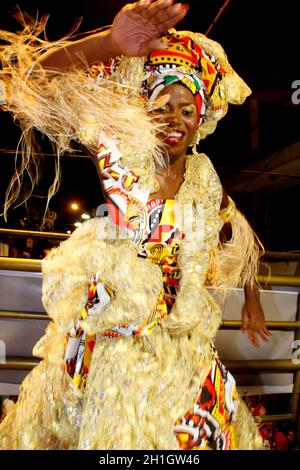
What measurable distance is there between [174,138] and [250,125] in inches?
85.3

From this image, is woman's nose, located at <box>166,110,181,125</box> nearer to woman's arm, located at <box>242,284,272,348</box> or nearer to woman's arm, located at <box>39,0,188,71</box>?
woman's arm, located at <box>39,0,188,71</box>

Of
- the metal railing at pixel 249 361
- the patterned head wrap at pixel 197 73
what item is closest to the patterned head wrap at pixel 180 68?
the patterned head wrap at pixel 197 73

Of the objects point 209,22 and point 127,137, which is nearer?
point 127,137

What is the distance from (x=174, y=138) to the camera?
1040mm

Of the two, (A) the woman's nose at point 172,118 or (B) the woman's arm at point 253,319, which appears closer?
(A) the woman's nose at point 172,118

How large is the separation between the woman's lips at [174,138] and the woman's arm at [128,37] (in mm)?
223

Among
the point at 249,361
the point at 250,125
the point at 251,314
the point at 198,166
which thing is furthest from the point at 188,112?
the point at 250,125

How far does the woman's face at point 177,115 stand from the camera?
40.4 inches

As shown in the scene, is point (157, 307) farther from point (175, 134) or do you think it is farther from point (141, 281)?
point (175, 134)

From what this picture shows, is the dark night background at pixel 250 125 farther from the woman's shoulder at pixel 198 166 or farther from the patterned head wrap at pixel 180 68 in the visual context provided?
the woman's shoulder at pixel 198 166

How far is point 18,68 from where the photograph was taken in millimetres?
945

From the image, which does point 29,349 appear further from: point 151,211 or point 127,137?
point 127,137
